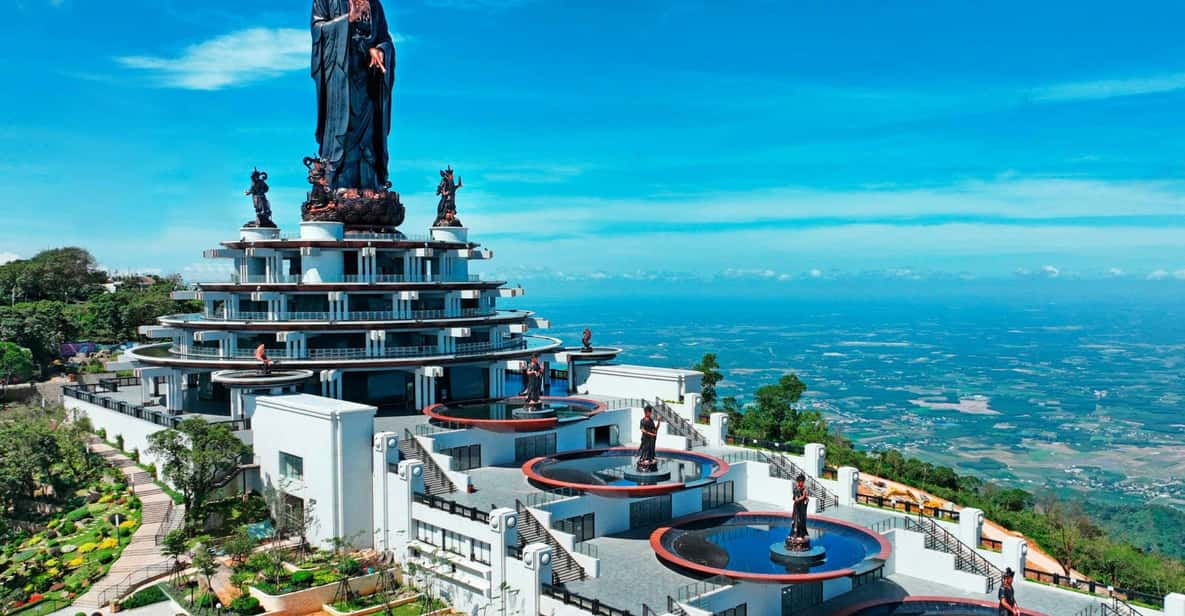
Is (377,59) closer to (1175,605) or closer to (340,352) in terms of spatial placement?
Answer: (340,352)

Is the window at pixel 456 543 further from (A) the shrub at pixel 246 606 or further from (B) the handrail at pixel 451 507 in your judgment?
(A) the shrub at pixel 246 606

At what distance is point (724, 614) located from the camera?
3025cm

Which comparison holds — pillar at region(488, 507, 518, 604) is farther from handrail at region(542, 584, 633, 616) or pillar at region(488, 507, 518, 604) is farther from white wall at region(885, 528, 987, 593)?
white wall at region(885, 528, 987, 593)

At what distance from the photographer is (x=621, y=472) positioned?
3981 centimetres

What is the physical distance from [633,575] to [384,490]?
12.8 metres

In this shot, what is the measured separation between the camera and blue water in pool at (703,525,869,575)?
3125 centimetres

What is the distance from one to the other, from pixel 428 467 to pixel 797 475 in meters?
17.7

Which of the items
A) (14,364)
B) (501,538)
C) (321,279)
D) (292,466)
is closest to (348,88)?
(321,279)

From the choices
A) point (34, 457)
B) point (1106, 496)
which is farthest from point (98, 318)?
point (1106, 496)

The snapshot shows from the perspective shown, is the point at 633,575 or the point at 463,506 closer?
the point at 633,575

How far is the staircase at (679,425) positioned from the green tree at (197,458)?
2238 centimetres

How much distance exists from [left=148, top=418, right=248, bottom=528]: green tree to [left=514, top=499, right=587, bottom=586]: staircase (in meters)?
15.2

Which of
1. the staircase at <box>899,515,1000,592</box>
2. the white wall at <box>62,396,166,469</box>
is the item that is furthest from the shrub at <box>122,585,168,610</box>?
the staircase at <box>899,515,1000,592</box>

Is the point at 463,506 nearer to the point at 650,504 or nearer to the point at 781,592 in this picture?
the point at 650,504
